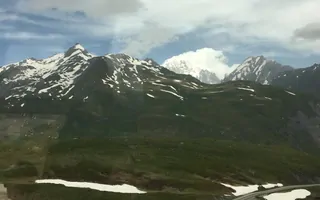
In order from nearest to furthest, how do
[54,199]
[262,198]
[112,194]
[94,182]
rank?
[54,199]
[112,194]
[262,198]
[94,182]

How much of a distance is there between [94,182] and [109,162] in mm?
30817

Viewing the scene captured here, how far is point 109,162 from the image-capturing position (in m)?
187

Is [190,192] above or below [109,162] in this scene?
below

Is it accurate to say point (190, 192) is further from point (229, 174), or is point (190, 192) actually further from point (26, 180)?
point (26, 180)

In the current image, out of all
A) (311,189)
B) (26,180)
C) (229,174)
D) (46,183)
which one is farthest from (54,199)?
(311,189)

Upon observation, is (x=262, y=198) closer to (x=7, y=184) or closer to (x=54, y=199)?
(x=54, y=199)

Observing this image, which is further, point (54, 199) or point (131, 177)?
point (131, 177)

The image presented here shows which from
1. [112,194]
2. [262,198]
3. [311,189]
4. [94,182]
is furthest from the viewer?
[311,189]

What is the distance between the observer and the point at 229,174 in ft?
626

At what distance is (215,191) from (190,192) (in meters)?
9.99

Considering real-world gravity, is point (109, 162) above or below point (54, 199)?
above

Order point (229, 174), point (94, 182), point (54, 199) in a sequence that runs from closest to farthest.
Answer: point (54, 199), point (94, 182), point (229, 174)

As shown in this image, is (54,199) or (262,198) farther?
(262,198)

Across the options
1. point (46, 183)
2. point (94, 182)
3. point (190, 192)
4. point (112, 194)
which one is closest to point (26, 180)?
point (46, 183)
